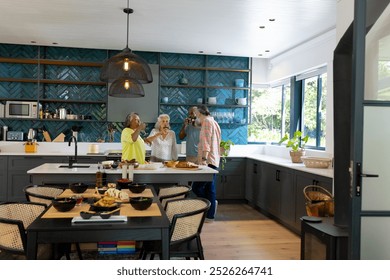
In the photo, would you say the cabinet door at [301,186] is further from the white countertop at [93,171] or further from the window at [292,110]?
the window at [292,110]

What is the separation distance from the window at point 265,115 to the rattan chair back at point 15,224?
5402mm

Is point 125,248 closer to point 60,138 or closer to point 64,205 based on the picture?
point 64,205

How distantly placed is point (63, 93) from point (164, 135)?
9.24ft

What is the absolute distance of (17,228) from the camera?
2484 millimetres

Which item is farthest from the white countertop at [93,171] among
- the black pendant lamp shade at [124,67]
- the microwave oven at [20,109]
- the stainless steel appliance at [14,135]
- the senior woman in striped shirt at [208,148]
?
the stainless steel appliance at [14,135]

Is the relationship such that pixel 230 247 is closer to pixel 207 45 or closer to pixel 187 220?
pixel 187 220

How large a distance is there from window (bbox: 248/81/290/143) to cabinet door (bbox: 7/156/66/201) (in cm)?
390

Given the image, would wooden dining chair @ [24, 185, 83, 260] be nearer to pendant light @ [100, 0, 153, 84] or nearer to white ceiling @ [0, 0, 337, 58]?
pendant light @ [100, 0, 153, 84]

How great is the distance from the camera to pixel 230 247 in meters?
4.18

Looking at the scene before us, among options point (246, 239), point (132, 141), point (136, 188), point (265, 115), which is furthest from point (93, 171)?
point (265, 115)

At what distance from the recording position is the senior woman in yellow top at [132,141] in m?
4.71

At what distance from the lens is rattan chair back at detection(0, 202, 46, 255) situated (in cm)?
241

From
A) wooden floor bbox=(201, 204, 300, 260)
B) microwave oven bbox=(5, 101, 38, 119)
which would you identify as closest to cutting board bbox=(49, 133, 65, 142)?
microwave oven bbox=(5, 101, 38, 119)

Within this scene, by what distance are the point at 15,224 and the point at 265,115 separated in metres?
5.97
